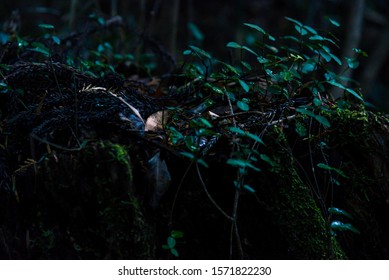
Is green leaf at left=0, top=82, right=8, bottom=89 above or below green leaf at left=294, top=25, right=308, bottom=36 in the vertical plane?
below

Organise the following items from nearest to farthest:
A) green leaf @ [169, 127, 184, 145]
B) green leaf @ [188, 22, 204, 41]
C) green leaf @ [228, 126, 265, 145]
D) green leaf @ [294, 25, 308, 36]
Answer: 1. green leaf @ [228, 126, 265, 145]
2. green leaf @ [169, 127, 184, 145]
3. green leaf @ [294, 25, 308, 36]
4. green leaf @ [188, 22, 204, 41]

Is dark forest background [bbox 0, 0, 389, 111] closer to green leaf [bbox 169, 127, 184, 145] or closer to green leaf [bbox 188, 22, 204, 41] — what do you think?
green leaf [bbox 188, 22, 204, 41]

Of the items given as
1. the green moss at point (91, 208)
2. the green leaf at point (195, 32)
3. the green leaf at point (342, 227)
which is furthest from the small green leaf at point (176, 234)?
the green leaf at point (195, 32)

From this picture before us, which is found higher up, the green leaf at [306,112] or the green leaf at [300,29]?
the green leaf at [300,29]

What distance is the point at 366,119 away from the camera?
2.26 m

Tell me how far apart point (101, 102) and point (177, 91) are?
65cm

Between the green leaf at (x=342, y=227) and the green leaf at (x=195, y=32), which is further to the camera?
the green leaf at (x=195, y=32)

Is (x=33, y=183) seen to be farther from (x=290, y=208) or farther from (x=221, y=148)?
(x=290, y=208)

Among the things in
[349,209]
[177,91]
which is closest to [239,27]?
[177,91]

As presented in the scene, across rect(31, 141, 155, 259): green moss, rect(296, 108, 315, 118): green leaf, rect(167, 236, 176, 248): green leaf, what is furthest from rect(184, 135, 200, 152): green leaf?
rect(296, 108, 315, 118): green leaf

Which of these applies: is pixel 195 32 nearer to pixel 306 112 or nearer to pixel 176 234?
pixel 306 112

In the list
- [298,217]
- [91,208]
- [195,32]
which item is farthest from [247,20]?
[91,208]

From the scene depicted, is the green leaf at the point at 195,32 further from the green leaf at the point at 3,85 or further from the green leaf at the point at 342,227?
the green leaf at the point at 342,227

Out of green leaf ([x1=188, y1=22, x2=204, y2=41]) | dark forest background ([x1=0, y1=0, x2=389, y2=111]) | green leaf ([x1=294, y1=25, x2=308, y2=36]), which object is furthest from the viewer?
dark forest background ([x1=0, y1=0, x2=389, y2=111])
